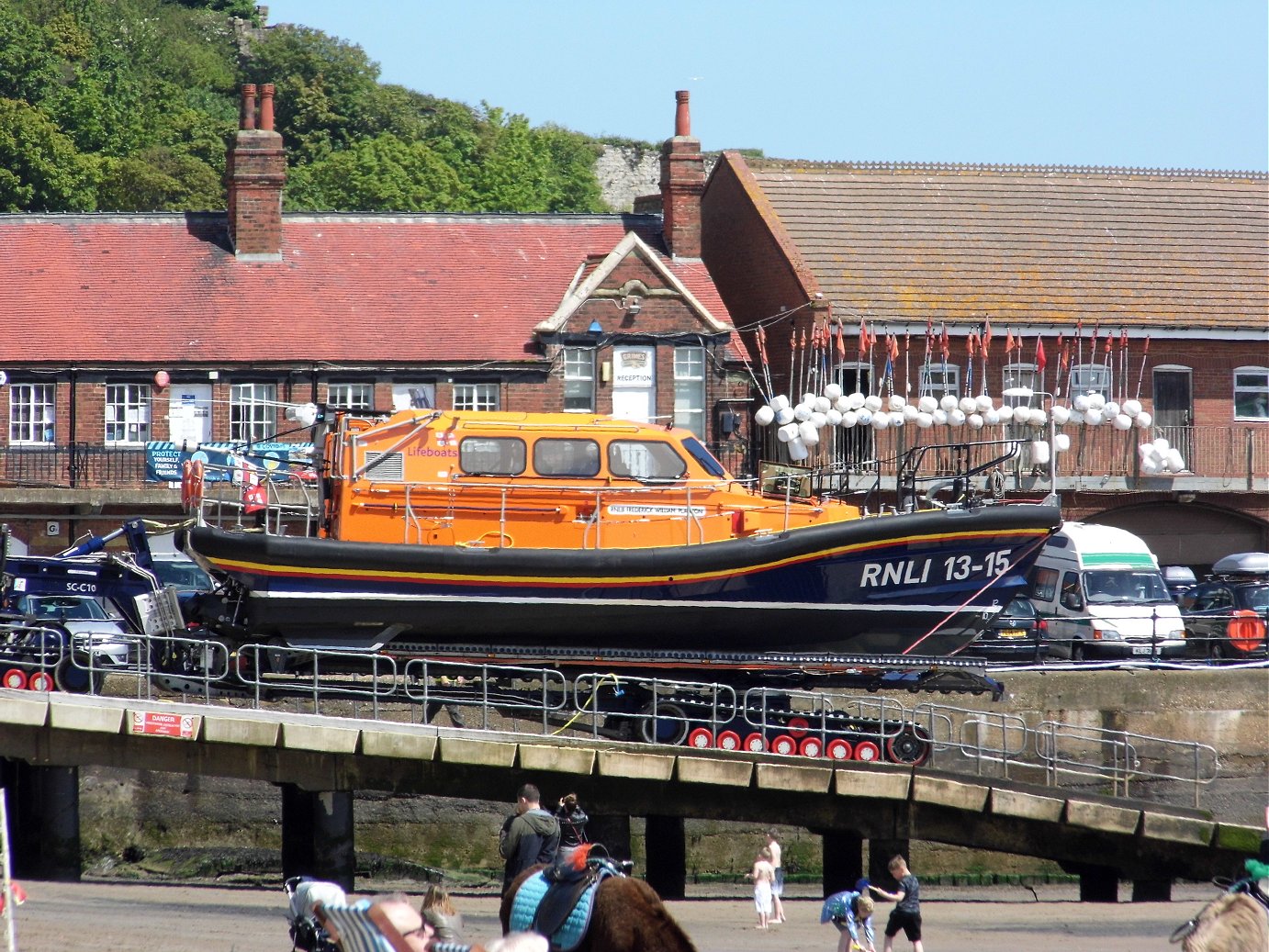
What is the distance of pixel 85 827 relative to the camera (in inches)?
728

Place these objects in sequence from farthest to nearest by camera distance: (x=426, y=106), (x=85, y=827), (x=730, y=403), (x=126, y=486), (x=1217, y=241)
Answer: (x=426, y=106) < (x=1217, y=241) < (x=730, y=403) < (x=126, y=486) < (x=85, y=827)

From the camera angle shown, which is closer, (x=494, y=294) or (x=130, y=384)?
(x=130, y=384)

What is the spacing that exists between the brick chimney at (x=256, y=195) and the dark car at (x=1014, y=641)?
1414 cm

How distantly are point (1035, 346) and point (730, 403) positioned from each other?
215 inches

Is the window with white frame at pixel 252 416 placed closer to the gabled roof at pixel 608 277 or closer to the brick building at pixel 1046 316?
the gabled roof at pixel 608 277

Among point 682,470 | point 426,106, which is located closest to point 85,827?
point 682,470

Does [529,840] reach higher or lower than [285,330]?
lower

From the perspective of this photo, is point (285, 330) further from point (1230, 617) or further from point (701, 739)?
point (1230, 617)

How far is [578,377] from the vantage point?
26.0 meters

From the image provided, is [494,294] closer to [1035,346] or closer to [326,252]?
[326,252]

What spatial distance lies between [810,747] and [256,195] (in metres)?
15.9

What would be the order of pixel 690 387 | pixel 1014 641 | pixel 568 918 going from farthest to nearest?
pixel 690 387
pixel 1014 641
pixel 568 918

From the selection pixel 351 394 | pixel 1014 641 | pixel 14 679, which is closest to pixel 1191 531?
pixel 1014 641

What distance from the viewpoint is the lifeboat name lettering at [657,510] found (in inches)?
614
